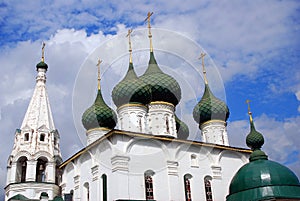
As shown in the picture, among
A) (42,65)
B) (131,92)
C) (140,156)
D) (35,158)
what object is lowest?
(140,156)

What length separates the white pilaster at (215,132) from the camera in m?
19.7

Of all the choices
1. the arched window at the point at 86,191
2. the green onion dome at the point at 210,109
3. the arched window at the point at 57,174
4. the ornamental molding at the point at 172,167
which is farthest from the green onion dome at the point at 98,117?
the ornamental molding at the point at 172,167

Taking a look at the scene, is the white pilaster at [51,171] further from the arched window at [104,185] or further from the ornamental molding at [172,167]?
the ornamental molding at [172,167]

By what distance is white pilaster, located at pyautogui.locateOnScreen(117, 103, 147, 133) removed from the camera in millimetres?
16844

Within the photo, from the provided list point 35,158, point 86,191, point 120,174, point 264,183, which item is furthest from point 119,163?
point 35,158

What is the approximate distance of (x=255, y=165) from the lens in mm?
14016

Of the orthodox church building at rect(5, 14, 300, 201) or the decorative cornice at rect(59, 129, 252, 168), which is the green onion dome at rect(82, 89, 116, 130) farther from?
the decorative cornice at rect(59, 129, 252, 168)

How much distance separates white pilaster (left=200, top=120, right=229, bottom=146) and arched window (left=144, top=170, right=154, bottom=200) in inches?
251

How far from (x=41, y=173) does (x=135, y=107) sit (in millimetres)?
5068

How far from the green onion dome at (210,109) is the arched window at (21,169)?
8.72 m

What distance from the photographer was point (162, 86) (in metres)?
18.0

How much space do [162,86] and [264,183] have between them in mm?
6643

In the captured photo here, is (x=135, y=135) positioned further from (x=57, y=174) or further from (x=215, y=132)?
(x=215, y=132)

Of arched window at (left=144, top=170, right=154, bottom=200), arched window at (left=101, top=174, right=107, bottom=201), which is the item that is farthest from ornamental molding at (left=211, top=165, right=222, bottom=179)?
arched window at (left=101, top=174, right=107, bottom=201)
